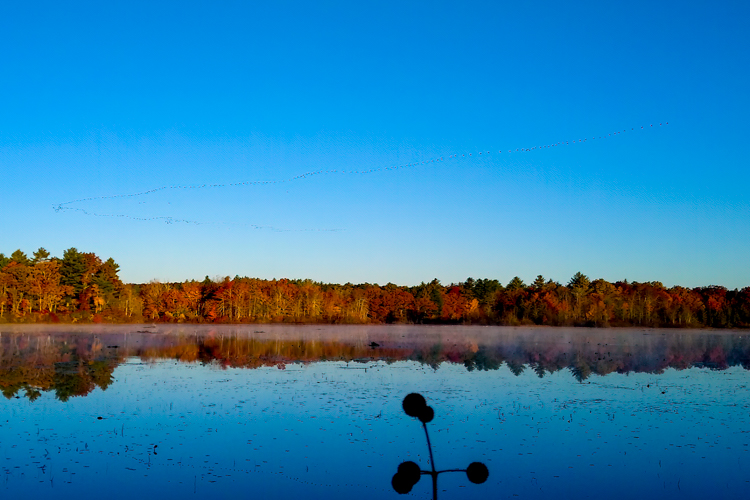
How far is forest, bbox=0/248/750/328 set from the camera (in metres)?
99.0

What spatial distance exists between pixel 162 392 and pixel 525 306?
10757cm

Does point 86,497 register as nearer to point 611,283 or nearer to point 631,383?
point 631,383

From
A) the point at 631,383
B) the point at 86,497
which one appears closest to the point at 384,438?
the point at 86,497

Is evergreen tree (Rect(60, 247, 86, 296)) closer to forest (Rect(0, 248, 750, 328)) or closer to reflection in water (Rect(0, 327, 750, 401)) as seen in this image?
forest (Rect(0, 248, 750, 328))

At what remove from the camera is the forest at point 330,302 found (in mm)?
99000

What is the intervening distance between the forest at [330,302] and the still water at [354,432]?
7431 cm

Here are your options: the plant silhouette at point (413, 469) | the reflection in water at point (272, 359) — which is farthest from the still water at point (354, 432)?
the plant silhouette at point (413, 469)

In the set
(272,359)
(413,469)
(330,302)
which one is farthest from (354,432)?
(330,302)

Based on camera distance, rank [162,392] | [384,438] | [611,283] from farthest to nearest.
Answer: [611,283]
[162,392]
[384,438]

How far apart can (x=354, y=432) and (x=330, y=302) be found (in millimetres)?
110371

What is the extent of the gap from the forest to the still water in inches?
2926

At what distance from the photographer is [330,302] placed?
126875 millimetres

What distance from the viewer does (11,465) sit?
13.3 m

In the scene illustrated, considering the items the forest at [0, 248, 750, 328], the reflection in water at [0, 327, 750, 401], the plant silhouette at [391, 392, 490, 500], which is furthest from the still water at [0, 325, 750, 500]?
the forest at [0, 248, 750, 328]
